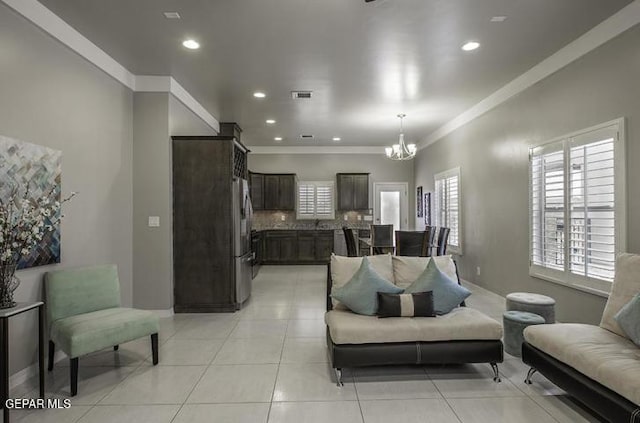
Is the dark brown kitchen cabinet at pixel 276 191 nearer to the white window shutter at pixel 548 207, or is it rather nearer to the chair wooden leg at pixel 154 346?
the white window shutter at pixel 548 207

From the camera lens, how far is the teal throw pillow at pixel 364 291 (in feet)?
9.87

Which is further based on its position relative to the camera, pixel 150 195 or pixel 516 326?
pixel 150 195

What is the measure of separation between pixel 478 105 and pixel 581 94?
2.13m

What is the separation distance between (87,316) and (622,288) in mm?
4293

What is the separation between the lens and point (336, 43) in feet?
12.0

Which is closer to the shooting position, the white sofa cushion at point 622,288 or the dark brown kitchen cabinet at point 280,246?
the white sofa cushion at point 622,288

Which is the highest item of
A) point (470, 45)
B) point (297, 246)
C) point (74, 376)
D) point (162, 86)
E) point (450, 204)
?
point (470, 45)

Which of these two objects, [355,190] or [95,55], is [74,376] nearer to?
[95,55]

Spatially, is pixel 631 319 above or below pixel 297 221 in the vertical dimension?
below

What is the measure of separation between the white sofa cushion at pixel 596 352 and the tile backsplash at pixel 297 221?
Result: 666 centimetres

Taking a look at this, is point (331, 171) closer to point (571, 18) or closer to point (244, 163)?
point (244, 163)

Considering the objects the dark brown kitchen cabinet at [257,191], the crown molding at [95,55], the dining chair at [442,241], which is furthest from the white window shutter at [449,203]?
the crown molding at [95,55]

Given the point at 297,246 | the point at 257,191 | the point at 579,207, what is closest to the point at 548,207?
the point at 579,207

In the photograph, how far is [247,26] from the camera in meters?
3.33
